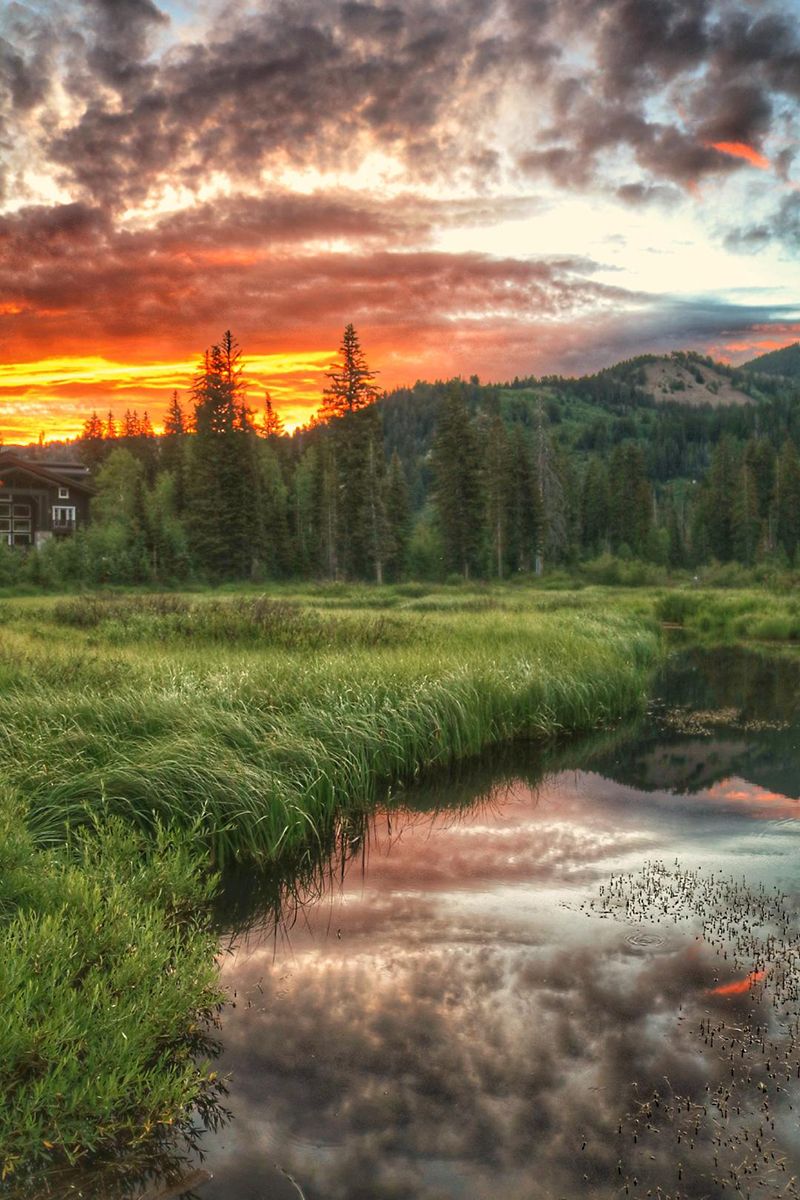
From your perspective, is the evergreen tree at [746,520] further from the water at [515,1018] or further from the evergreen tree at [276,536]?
the water at [515,1018]

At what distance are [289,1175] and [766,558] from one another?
79.4 meters

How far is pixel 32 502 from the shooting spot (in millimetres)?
65062

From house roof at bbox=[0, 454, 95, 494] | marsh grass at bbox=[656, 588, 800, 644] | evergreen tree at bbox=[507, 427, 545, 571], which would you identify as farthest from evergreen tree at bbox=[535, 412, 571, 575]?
house roof at bbox=[0, 454, 95, 494]

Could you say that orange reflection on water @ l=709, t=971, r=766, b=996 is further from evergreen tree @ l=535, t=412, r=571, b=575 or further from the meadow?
evergreen tree @ l=535, t=412, r=571, b=575

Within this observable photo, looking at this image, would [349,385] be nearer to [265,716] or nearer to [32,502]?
[32,502]

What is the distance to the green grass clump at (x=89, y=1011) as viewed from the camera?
4.20 m

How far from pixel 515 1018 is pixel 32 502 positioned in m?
67.0

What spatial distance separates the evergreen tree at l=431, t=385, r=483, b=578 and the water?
52136 millimetres

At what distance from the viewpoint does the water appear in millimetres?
4578

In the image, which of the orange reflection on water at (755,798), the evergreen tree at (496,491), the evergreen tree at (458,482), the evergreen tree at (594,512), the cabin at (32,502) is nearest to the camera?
the orange reflection on water at (755,798)

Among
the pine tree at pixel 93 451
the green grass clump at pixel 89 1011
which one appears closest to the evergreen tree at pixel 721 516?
the pine tree at pixel 93 451

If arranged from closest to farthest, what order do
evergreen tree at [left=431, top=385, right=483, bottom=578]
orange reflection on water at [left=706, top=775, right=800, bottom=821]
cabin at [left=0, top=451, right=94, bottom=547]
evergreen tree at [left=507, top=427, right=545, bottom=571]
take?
1. orange reflection on water at [left=706, top=775, right=800, bottom=821]
2. evergreen tree at [left=431, top=385, right=483, bottom=578]
3. cabin at [left=0, top=451, right=94, bottom=547]
4. evergreen tree at [left=507, top=427, right=545, bottom=571]

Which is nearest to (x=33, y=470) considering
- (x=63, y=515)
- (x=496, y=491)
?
(x=63, y=515)

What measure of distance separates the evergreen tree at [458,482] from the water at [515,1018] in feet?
171
